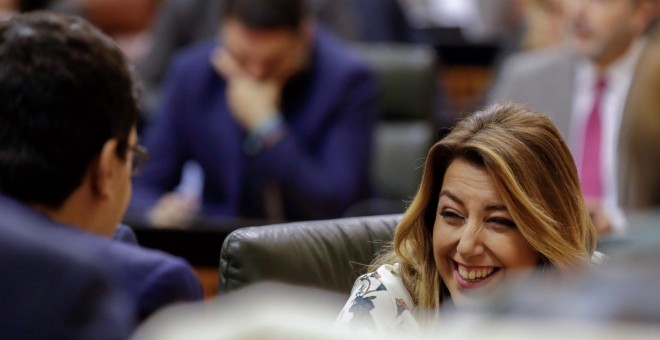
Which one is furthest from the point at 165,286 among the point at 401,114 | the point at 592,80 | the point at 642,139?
the point at 401,114

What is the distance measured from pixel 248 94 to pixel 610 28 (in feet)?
3.91

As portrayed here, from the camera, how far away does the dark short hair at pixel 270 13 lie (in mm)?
3449

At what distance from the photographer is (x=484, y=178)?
193 cm

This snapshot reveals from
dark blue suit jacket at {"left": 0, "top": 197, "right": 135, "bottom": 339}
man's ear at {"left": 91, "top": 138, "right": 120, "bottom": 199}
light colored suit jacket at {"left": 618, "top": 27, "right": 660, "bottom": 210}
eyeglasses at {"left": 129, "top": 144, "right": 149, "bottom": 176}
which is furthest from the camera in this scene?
eyeglasses at {"left": 129, "top": 144, "right": 149, "bottom": 176}

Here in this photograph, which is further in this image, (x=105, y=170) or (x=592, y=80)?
(x=592, y=80)

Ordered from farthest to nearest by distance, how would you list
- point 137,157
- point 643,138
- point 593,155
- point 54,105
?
point 593,155, point 137,157, point 54,105, point 643,138

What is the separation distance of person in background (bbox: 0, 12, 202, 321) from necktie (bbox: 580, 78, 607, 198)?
5.84 ft

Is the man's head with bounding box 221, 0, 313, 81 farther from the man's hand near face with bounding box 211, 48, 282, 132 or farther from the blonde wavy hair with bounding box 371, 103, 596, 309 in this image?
the blonde wavy hair with bounding box 371, 103, 596, 309

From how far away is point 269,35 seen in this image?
3500mm

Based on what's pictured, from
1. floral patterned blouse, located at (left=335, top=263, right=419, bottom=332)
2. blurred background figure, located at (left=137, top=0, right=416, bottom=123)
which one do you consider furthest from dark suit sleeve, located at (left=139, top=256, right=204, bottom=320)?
blurred background figure, located at (left=137, top=0, right=416, bottom=123)

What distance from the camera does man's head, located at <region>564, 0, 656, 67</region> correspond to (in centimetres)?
361

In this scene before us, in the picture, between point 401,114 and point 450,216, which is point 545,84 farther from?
point 450,216

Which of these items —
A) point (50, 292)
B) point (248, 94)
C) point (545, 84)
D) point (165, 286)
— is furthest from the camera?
point (545, 84)

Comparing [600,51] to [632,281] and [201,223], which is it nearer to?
[201,223]
